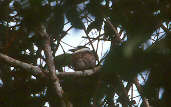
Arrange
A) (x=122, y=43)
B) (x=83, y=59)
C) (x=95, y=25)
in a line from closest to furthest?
(x=122, y=43) → (x=95, y=25) → (x=83, y=59)

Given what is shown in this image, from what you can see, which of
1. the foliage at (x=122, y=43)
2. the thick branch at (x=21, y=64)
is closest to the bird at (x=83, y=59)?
the thick branch at (x=21, y=64)

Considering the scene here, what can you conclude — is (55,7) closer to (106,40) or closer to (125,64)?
(125,64)

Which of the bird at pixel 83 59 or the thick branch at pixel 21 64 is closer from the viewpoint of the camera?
the thick branch at pixel 21 64

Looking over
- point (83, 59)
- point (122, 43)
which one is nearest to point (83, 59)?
point (83, 59)

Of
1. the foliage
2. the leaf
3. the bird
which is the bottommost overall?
the foliage

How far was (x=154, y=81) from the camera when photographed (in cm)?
166

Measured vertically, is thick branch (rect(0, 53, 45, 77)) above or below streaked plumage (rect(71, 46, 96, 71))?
below

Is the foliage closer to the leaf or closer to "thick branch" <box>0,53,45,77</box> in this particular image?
"thick branch" <box>0,53,45,77</box>

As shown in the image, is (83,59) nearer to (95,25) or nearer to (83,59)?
(83,59)

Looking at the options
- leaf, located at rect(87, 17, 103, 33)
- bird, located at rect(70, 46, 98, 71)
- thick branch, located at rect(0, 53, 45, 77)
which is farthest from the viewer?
bird, located at rect(70, 46, 98, 71)

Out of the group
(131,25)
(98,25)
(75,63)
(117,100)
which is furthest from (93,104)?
(75,63)

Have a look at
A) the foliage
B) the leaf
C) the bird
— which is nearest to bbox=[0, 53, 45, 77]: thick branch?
the foliage

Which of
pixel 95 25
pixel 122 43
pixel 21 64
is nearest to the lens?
pixel 122 43

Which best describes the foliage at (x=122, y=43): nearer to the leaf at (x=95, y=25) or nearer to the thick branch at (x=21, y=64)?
the thick branch at (x=21, y=64)
